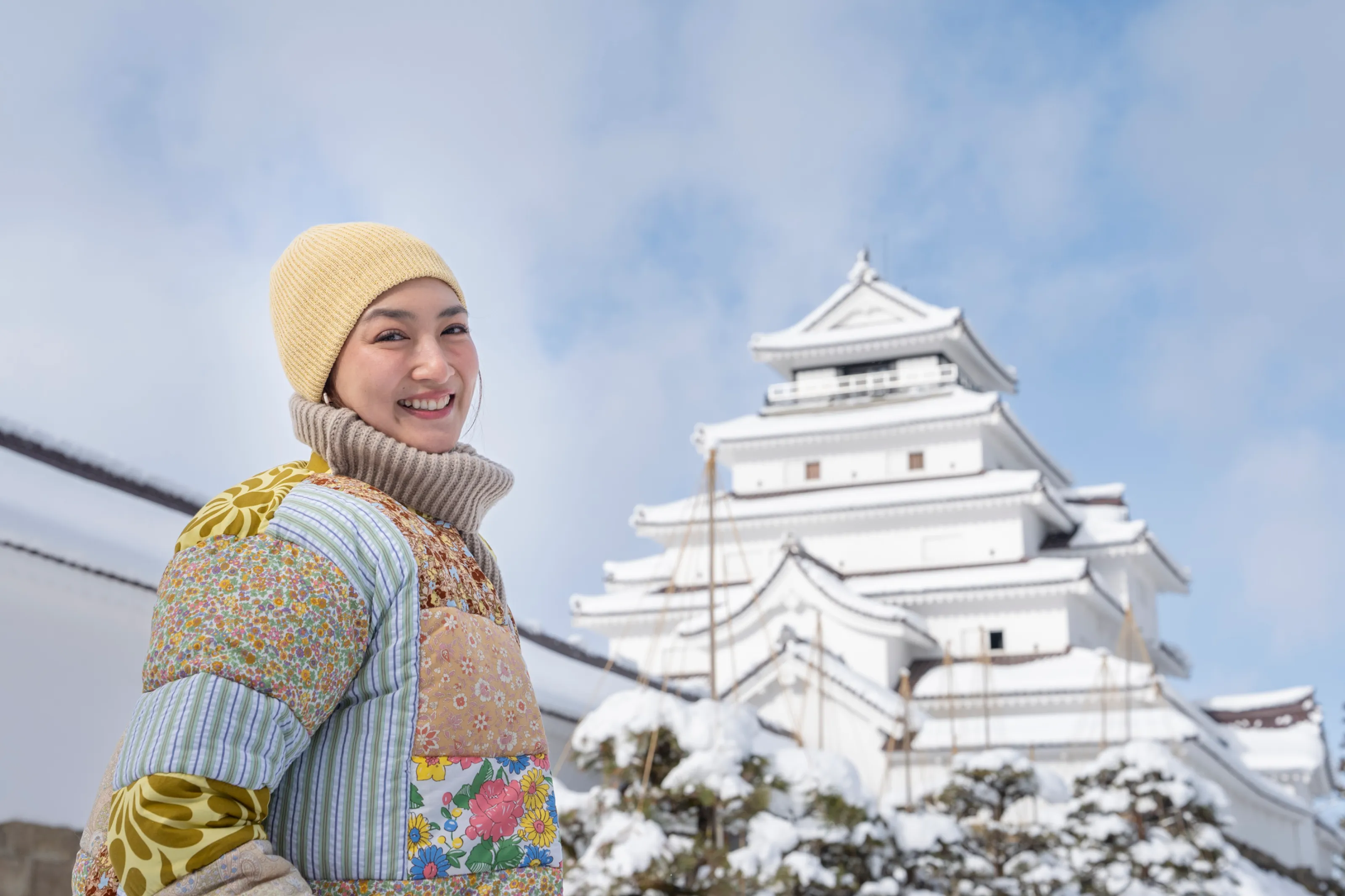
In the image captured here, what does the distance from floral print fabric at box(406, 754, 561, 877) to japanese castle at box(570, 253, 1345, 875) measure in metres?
15.6

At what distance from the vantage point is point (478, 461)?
1.79 meters

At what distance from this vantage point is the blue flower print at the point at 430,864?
1.47 meters

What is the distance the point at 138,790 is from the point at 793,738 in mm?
11356

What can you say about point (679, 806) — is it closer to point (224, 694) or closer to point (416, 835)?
point (416, 835)

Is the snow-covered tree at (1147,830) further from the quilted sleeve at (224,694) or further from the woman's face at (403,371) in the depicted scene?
the quilted sleeve at (224,694)

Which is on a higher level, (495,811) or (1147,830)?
(1147,830)

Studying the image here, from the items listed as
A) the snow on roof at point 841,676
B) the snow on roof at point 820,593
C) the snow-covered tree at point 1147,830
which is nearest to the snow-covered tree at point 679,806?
the snow-covered tree at point 1147,830

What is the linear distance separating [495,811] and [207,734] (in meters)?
0.38

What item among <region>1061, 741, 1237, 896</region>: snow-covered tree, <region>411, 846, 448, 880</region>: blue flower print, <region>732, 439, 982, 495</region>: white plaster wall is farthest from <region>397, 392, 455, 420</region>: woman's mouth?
<region>732, 439, 982, 495</region>: white plaster wall

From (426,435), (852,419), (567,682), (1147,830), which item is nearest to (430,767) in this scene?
(426,435)

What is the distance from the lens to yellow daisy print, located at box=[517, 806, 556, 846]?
1.58 metres

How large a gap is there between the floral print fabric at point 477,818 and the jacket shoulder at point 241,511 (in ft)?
1.14

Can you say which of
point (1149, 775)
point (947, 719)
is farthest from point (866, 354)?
point (1149, 775)

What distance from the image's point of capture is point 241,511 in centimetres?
152
